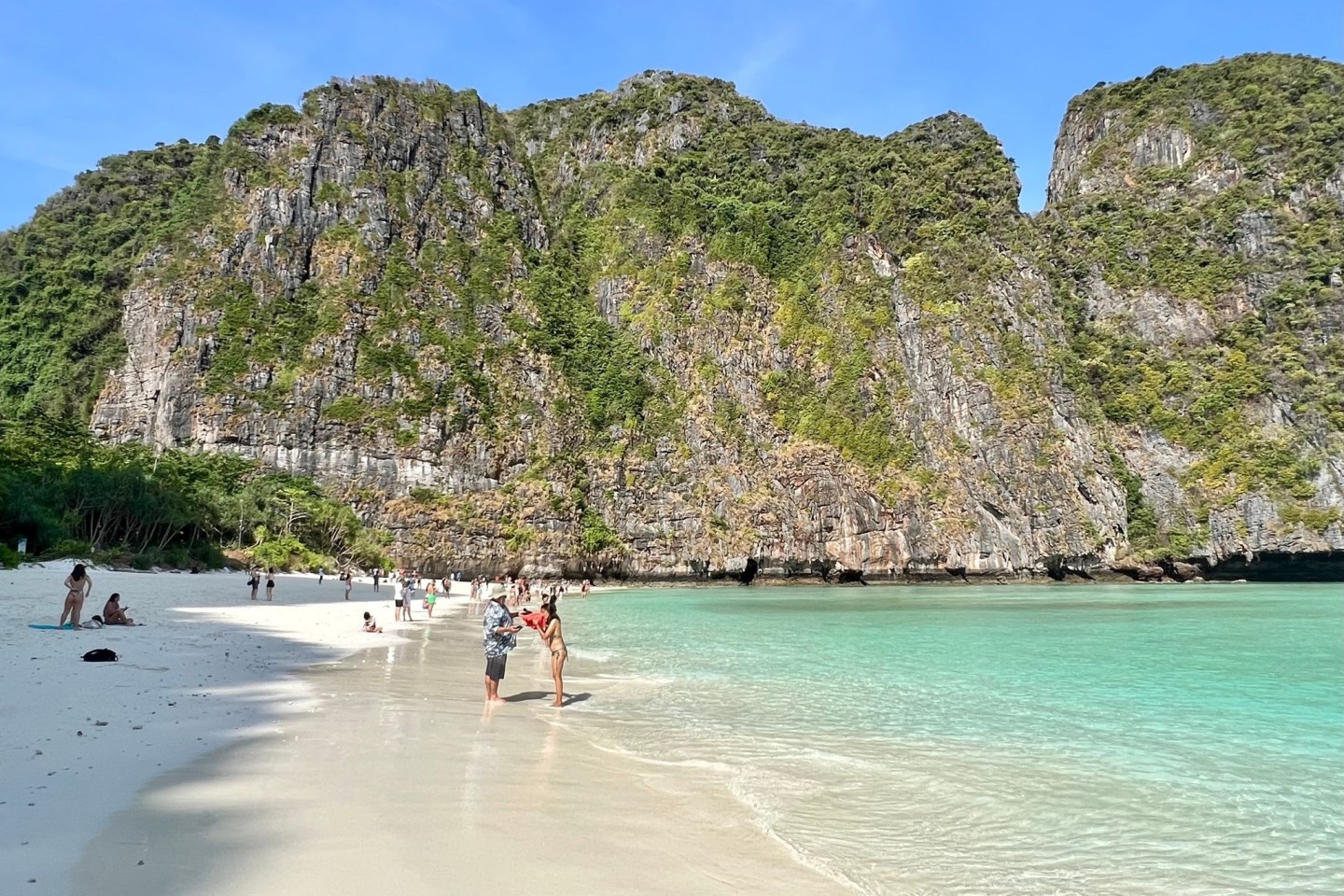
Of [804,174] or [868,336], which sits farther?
[804,174]

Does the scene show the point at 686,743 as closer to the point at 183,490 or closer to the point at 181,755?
the point at 181,755

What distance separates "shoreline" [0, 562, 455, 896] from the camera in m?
4.62

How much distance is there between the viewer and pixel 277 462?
64.0m

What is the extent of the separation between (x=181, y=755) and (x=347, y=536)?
54583mm

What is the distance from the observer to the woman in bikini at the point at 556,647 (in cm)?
1069

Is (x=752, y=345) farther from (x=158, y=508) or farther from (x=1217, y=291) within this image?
(x=158, y=508)

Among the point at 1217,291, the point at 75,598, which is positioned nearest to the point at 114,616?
the point at 75,598

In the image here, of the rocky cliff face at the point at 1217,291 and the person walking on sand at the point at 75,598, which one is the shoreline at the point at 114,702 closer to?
the person walking on sand at the point at 75,598

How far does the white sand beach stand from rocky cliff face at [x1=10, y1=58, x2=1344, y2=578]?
5754 centimetres

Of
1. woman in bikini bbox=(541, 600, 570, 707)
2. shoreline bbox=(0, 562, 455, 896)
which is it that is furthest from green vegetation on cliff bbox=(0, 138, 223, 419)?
woman in bikini bbox=(541, 600, 570, 707)

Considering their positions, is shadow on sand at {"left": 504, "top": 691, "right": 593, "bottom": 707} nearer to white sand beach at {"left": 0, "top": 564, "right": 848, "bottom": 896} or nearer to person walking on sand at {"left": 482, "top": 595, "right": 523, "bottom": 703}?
white sand beach at {"left": 0, "top": 564, "right": 848, "bottom": 896}

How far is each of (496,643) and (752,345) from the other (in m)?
75.5

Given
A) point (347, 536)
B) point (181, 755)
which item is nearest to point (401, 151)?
point (347, 536)

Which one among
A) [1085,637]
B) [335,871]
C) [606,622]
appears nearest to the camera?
[335,871]
